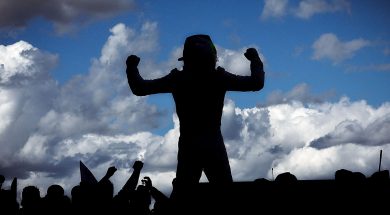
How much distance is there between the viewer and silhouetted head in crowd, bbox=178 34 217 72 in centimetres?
469

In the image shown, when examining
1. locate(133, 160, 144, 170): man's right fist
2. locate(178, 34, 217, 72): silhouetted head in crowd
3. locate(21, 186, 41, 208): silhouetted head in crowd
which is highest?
locate(178, 34, 217, 72): silhouetted head in crowd

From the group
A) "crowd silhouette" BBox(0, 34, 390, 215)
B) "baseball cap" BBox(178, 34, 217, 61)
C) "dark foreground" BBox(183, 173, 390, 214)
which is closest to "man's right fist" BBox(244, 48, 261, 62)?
"crowd silhouette" BBox(0, 34, 390, 215)

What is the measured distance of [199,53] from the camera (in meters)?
Answer: 4.68

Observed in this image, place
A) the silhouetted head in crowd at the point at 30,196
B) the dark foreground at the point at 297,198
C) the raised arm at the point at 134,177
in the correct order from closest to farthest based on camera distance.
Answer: the dark foreground at the point at 297,198, the silhouetted head in crowd at the point at 30,196, the raised arm at the point at 134,177

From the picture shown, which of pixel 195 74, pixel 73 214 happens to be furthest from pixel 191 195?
pixel 73 214

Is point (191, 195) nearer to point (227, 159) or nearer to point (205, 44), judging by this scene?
point (227, 159)

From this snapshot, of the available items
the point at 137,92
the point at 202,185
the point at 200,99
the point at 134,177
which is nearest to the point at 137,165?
the point at 134,177

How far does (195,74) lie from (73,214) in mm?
2287

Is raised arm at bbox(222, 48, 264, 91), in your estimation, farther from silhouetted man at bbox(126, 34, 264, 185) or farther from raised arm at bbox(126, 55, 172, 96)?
raised arm at bbox(126, 55, 172, 96)

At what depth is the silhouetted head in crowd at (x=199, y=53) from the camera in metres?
4.69

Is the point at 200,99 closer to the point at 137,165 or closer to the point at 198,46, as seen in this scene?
the point at 198,46

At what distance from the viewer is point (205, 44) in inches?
186

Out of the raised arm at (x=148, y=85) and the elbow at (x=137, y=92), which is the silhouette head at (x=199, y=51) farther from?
the elbow at (x=137, y=92)

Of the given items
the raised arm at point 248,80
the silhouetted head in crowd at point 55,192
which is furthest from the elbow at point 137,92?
the silhouetted head in crowd at point 55,192
